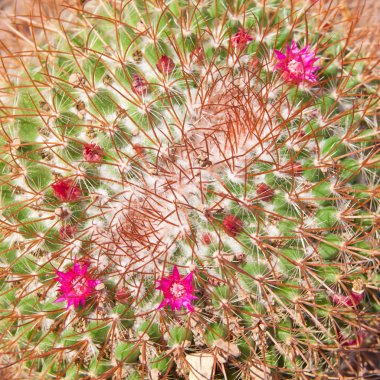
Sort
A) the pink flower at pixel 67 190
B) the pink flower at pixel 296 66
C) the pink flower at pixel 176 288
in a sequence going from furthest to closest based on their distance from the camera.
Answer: the pink flower at pixel 296 66 < the pink flower at pixel 67 190 < the pink flower at pixel 176 288

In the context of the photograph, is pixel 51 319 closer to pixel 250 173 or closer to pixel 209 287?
pixel 209 287

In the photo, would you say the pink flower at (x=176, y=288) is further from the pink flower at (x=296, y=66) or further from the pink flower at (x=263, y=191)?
the pink flower at (x=296, y=66)

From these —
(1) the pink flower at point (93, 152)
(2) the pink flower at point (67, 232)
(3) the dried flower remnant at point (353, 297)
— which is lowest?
(3) the dried flower remnant at point (353, 297)

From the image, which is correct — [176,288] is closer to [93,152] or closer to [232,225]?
[232,225]

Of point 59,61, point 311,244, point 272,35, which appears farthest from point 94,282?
point 272,35

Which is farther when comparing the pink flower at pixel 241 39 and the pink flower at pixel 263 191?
→ the pink flower at pixel 241 39

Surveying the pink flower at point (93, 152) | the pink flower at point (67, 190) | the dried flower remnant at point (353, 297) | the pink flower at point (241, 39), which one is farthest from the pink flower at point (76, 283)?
the pink flower at point (241, 39)

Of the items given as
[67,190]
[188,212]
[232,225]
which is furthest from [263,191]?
[67,190]

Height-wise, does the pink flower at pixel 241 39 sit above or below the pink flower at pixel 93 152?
above
